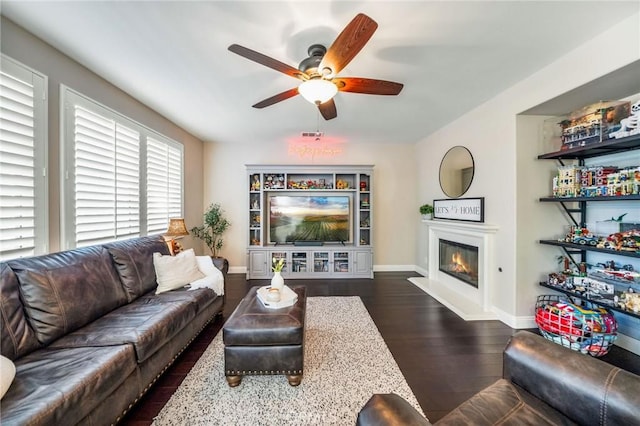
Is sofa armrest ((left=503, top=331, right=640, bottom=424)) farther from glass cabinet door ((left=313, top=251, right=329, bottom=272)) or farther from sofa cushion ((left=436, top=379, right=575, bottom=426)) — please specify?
glass cabinet door ((left=313, top=251, right=329, bottom=272))

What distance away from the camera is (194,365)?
7.07 feet

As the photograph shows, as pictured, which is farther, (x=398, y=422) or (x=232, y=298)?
(x=232, y=298)

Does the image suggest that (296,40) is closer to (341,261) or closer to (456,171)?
(456,171)

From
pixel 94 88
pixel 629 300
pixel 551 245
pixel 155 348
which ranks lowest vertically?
pixel 155 348

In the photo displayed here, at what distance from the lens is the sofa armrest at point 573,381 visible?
99 cm

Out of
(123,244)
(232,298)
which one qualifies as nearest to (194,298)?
(123,244)

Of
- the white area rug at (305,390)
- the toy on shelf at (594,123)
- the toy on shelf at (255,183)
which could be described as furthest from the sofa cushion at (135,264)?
the toy on shelf at (594,123)

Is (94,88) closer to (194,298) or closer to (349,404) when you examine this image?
(194,298)

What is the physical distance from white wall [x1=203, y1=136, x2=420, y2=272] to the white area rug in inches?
112

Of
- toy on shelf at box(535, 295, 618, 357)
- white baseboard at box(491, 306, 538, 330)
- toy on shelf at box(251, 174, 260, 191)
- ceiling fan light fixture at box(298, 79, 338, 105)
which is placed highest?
ceiling fan light fixture at box(298, 79, 338, 105)

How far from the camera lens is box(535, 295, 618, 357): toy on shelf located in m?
2.10

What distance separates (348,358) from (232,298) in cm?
220

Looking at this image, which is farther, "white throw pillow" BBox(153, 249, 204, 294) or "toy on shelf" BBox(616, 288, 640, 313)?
"white throw pillow" BBox(153, 249, 204, 294)

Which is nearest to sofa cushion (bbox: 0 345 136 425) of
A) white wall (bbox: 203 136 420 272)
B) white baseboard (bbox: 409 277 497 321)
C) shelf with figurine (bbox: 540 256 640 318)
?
white baseboard (bbox: 409 277 497 321)
